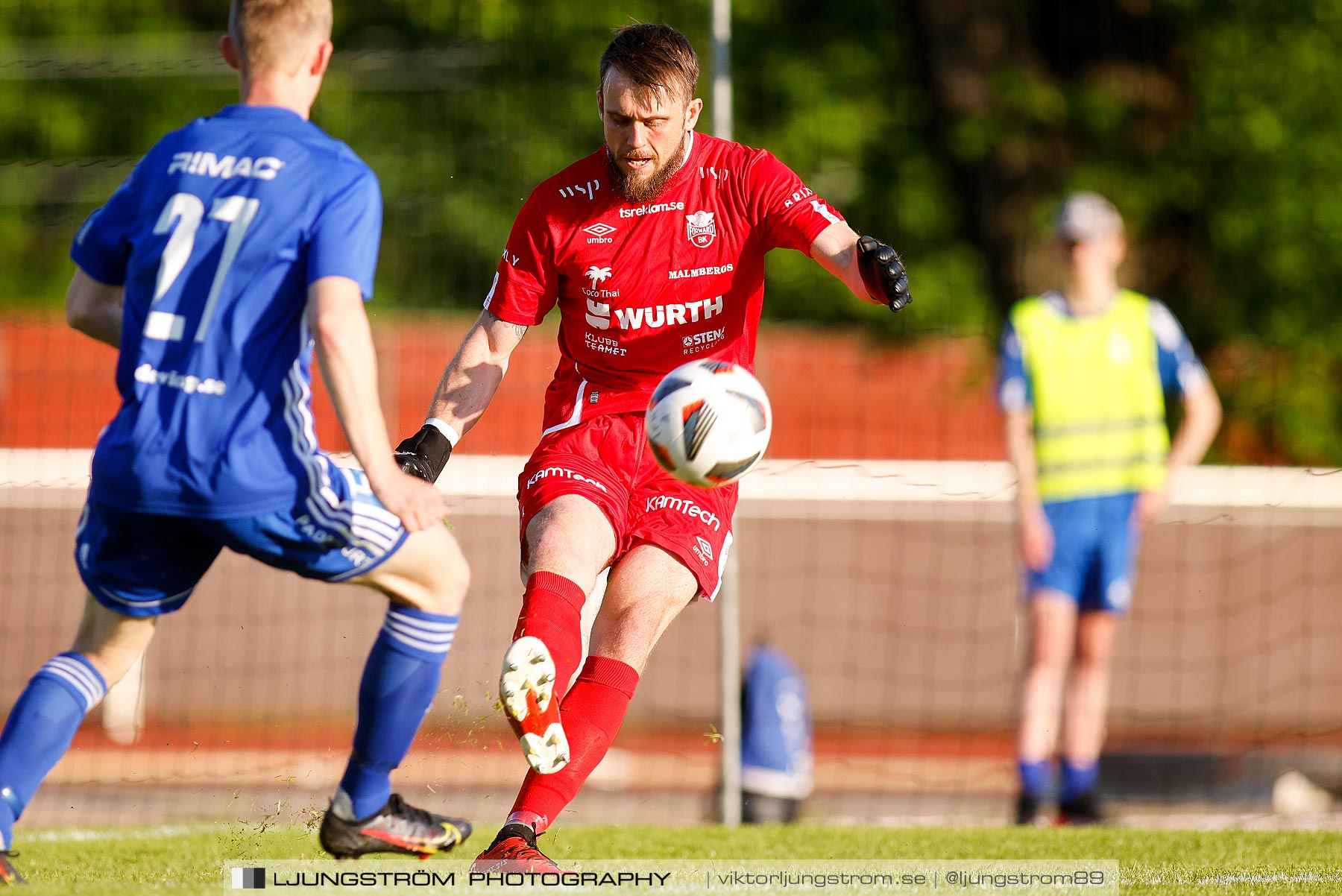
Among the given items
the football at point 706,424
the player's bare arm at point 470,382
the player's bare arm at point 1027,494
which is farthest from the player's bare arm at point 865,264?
the player's bare arm at point 1027,494

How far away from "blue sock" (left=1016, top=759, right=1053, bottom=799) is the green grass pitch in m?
1.08

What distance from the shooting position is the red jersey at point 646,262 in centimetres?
450

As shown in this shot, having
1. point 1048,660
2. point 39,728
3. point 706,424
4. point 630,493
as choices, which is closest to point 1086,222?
point 1048,660

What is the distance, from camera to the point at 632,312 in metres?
4.51

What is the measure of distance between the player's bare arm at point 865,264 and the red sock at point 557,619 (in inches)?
45.9

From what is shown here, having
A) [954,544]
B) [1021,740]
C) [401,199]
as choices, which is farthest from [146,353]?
[401,199]

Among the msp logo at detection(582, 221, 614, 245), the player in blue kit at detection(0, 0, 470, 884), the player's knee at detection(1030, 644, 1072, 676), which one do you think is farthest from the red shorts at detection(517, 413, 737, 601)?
the player's knee at detection(1030, 644, 1072, 676)

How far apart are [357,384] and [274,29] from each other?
93cm

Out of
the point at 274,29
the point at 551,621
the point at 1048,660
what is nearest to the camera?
the point at 274,29

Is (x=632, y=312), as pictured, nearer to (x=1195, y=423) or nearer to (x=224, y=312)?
(x=224, y=312)

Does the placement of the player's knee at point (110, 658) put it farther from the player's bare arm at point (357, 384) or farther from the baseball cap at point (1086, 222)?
the baseball cap at point (1086, 222)

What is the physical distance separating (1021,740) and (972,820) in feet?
2.11

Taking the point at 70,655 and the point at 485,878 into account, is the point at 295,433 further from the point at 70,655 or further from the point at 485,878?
the point at 485,878

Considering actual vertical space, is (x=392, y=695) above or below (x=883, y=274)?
below
